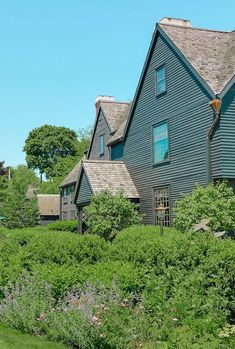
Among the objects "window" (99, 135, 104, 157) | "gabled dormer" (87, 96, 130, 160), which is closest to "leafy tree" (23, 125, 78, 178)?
"gabled dormer" (87, 96, 130, 160)

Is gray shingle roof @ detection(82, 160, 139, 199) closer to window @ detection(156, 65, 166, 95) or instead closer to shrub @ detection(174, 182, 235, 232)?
window @ detection(156, 65, 166, 95)

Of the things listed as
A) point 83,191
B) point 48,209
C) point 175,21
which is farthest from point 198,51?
point 48,209

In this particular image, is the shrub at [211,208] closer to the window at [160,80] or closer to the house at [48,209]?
the window at [160,80]

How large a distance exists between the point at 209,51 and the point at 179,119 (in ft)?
11.2

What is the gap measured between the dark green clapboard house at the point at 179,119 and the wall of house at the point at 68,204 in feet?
59.4

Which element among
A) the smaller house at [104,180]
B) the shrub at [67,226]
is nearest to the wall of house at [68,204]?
the shrub at [67,226]

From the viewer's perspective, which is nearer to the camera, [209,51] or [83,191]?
[209,51]

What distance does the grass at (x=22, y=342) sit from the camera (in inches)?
297

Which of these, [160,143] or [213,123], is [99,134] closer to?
[160,143]

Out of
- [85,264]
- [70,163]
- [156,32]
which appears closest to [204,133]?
[156,32]

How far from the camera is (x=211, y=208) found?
16.9 metres

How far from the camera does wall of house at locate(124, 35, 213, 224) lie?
1944cm

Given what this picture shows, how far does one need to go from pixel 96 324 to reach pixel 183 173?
14.0 meters

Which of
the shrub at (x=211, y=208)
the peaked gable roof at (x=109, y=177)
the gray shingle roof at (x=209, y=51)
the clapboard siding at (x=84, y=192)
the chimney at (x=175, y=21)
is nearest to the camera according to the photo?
the shrub at (x=211, y=208)
